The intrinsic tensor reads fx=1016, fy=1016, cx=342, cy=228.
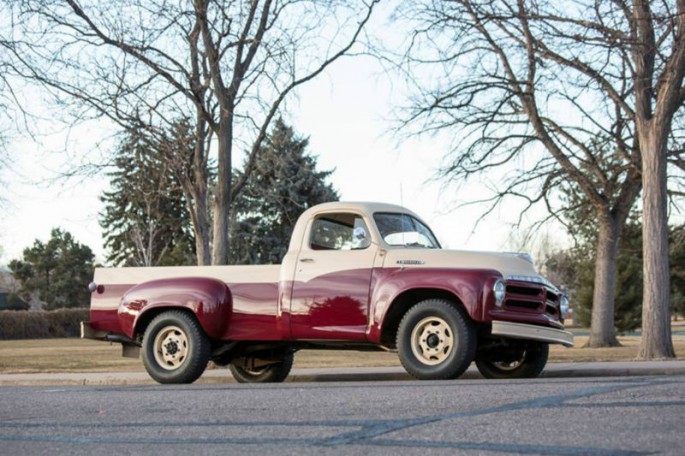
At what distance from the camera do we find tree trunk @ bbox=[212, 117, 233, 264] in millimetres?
19609

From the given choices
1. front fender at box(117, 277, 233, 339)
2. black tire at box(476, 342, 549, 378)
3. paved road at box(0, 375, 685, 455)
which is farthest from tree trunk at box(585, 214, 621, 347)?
paved road at box(0, 375, 685, 455)

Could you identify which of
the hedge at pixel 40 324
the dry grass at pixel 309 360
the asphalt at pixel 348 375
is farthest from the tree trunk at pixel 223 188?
the hedge at pixel 40 324

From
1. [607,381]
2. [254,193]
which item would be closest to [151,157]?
[254,193]

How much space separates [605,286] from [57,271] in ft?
202

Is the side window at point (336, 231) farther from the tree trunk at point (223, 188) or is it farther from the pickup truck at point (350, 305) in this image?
the tree trunk at point (223, 188)

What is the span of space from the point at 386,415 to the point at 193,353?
17.2 feet

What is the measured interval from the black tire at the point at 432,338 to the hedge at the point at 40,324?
158 feet

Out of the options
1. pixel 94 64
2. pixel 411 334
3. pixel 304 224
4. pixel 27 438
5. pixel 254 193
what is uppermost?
pixel 94 64

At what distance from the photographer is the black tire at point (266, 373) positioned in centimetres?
1398

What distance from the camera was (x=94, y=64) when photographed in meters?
19.1

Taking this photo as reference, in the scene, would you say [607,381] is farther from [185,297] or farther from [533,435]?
[185,297]

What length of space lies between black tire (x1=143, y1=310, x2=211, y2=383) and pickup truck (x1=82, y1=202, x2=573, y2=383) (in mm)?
14

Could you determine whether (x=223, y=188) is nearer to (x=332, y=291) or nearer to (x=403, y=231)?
(x=403, y=231)

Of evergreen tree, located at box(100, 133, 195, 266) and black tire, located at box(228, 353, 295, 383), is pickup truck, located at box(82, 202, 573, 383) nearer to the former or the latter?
black tire, located at box(228, 353, 295, 383)
